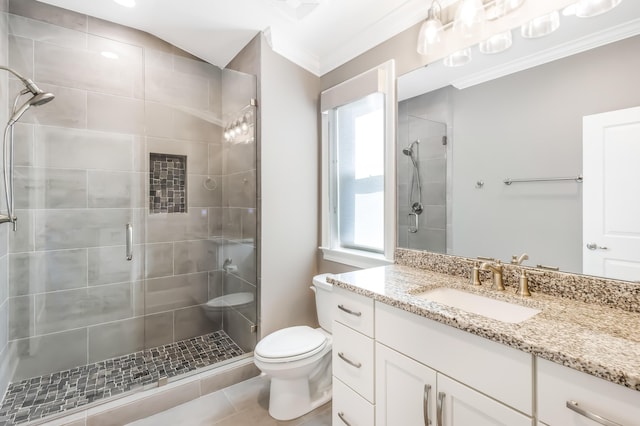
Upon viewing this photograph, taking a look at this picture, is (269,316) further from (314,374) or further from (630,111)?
(630,111)

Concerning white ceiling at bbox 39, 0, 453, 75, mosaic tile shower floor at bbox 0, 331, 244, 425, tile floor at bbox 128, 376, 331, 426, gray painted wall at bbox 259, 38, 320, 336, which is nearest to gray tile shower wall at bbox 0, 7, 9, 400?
mosaic tile shower floor at bbox 0, 331, 244, 425

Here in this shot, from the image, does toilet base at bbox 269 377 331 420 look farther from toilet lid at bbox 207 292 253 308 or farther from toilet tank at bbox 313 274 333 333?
toilet lid at bbox 207 292 253 308

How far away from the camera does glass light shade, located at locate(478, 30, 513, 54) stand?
1.39 m

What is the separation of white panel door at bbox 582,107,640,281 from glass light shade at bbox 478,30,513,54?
51cm

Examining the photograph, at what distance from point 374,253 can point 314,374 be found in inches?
35.3

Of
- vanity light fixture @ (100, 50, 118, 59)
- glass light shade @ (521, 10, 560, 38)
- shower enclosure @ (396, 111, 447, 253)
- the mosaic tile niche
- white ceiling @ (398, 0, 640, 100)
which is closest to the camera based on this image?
white ceiling @ (398, 0, 640, 100)

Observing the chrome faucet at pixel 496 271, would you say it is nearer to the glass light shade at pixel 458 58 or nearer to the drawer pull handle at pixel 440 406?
the drawer pull handle at pixel 440 406

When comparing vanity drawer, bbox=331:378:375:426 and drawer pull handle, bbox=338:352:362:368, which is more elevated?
drawer pull handle, bbox=338:352:362:368

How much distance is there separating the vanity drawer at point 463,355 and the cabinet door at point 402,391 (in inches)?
1.5

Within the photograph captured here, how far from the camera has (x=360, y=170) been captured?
2.25 metres

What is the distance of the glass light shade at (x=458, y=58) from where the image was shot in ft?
5.04

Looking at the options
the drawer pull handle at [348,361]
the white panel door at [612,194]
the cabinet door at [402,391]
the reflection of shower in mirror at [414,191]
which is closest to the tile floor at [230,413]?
the drawer pull handle at [348,361]

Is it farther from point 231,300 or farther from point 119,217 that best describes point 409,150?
point 119,217

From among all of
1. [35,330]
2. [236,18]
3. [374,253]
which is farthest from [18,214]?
[374,253]
